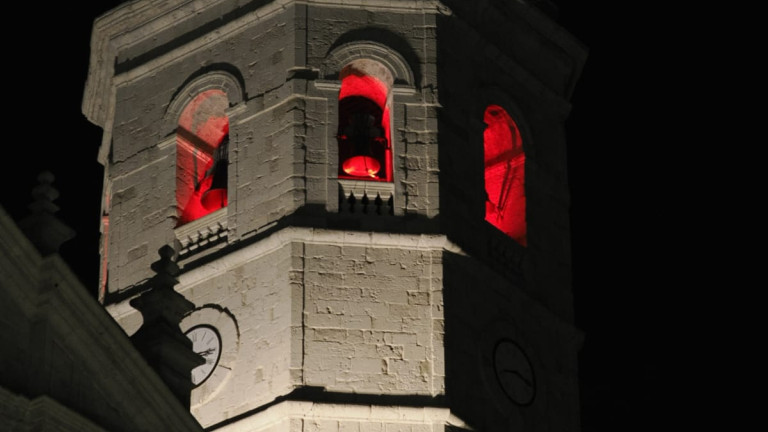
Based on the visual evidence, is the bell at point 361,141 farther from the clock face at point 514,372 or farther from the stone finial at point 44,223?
the stone finial at point 44,223

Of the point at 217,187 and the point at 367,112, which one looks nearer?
the point at 217,187

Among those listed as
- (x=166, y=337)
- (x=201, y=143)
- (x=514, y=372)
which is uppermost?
(x=201, y=143)

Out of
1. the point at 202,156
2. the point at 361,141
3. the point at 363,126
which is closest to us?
the point at 361,141

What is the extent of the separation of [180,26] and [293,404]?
21.1 feet

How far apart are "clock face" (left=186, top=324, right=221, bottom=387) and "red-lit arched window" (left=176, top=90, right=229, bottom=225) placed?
196cm

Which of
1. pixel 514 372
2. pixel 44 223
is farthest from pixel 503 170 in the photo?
pixel 44 223

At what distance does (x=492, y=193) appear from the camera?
3128 centimetres

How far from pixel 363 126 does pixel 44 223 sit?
7.99 meters

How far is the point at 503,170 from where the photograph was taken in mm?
31234

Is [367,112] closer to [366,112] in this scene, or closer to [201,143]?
[366,112]

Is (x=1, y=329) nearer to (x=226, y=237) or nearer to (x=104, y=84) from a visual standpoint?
(x=226, y=237)

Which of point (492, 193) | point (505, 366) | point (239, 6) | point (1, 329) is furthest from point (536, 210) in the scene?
point (1, 329)

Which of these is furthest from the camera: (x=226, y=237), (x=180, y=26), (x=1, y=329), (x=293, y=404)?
(x=180, y=26)

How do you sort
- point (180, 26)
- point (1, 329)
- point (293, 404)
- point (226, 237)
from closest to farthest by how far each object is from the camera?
point (1, 329) < point (293, 404) < point (226, 237) < point (180, 26)
